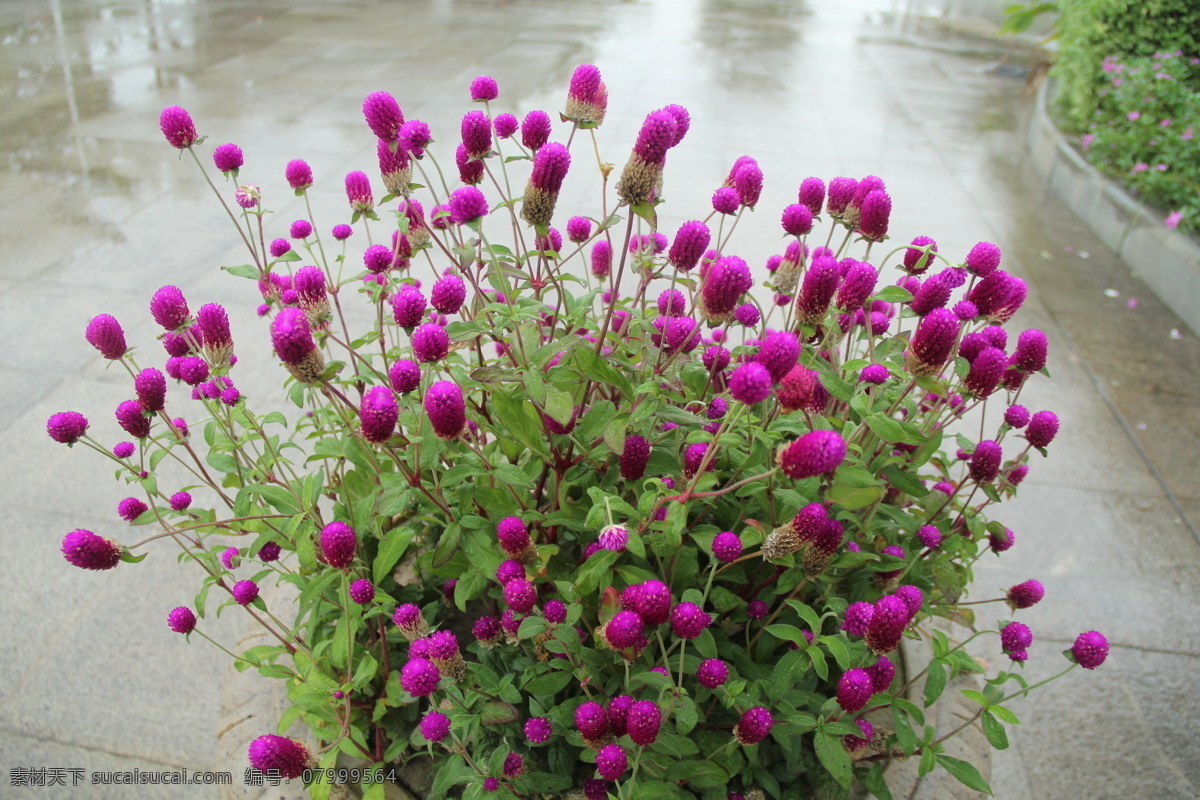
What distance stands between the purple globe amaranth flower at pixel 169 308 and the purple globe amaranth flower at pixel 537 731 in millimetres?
963

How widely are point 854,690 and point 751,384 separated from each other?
21.3 inches

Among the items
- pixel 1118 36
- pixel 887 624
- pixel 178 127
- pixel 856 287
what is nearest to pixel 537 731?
pixel 887 624

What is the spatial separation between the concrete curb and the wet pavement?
0.11 m

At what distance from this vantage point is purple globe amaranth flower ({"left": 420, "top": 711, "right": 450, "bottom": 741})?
4.50ft

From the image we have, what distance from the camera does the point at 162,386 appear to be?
1.51 m

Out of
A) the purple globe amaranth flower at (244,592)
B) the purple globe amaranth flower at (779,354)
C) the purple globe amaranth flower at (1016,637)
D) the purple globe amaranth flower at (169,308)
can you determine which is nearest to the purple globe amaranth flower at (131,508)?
the purple globe amaranth flower at (244,592)

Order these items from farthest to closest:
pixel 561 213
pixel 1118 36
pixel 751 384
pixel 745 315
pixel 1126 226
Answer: pixel 1118 36 < pixel 1126 226 < pixel 561 213 < pixel 745 315 < pixel 751 384

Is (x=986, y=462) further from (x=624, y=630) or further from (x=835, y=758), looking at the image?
(x=624, y=630)

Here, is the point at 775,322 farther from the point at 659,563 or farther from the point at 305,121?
the point at 305,121

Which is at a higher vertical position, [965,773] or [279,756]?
[279,756]

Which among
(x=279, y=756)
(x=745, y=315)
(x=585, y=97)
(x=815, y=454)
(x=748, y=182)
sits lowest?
(x=279, y=756)

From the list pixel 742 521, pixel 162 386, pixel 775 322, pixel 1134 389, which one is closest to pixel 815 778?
pixel 742 521

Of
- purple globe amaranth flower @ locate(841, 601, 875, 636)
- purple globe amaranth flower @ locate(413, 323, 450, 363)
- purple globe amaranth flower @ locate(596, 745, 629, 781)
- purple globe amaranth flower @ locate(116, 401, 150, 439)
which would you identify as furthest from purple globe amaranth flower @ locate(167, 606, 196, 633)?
purple globe amaranth flower @ locate(841, 601, 875, 636)

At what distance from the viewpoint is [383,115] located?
150 centimetres
